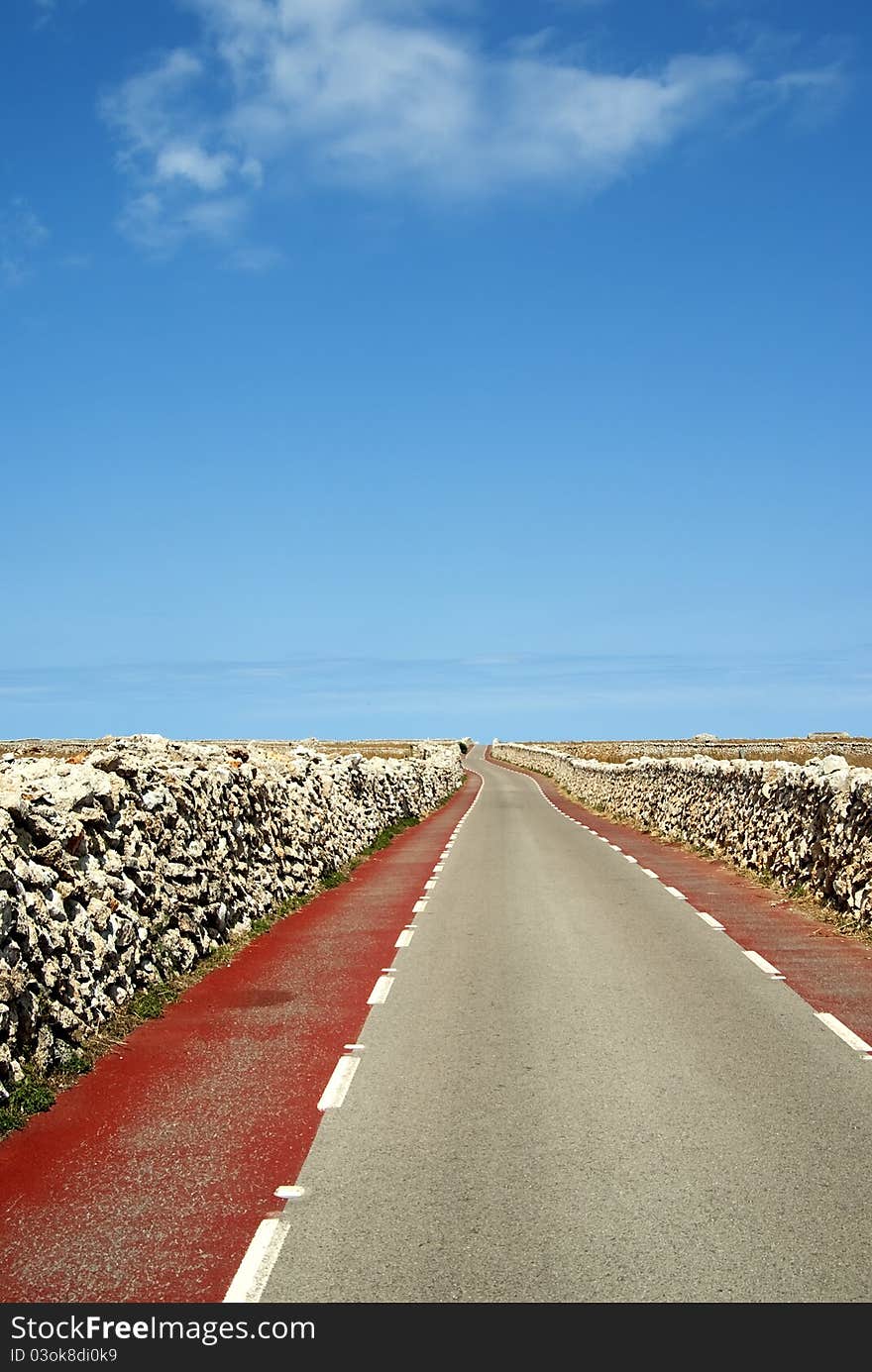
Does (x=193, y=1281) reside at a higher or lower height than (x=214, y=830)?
lower

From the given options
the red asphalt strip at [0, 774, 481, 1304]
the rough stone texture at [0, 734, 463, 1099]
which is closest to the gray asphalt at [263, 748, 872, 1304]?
the red asphalt strip at [0, 774, 481, 1304]

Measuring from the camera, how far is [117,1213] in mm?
6258

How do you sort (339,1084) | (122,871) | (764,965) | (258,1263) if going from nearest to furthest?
(258,1263), (339,1084), (122,871), (764,965)

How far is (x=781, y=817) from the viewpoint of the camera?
841 inches

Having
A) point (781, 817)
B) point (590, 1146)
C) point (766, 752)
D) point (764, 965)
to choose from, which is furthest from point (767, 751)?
point (590, 1146)

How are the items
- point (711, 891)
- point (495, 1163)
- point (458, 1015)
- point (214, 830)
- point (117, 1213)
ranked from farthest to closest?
1. point (711, 891)
2. point (214, 830)
3. point (458, 1015)
4. point (495, 1163)
5. point (117, 1213)

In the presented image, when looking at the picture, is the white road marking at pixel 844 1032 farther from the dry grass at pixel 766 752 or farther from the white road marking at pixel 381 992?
the dry grass at pixel 766 752

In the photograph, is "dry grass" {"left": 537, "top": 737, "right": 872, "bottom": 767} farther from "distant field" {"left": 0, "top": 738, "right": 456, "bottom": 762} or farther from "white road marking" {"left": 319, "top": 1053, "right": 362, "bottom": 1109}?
"white road marking" {"left": 319, "top": 1053, "right": 362, "bottom": 1109}

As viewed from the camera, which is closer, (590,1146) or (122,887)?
(590,1146)

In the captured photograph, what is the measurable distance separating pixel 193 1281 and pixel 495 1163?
2149mm

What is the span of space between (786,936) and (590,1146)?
9272 millimetres

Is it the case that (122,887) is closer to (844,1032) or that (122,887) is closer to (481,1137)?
(481,1137)
